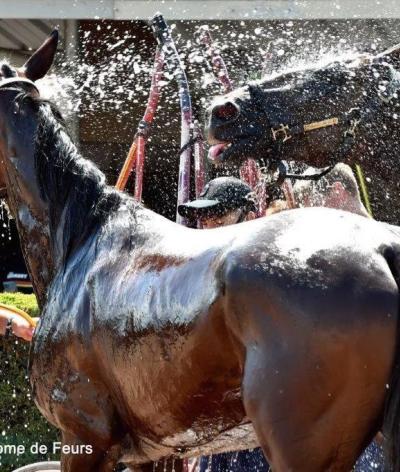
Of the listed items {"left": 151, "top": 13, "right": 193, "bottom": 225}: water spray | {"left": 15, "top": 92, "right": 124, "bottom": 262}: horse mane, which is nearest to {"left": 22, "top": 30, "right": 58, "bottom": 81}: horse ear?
{"left": 15, "top": 92, "right": 124, "bottom": 262}: horse mane

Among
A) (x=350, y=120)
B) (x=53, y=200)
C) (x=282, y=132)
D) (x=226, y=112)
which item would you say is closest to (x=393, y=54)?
(x=350, y=120)

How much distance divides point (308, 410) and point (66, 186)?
5.63 feet

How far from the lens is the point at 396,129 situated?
4297 millimetres

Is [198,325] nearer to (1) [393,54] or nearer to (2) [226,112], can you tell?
(2) [226,112]

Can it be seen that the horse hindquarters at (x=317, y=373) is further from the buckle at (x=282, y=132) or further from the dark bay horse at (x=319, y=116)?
the buckle at (x=282, y=132)

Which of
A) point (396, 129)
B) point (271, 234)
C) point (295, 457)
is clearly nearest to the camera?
point (295, 457)

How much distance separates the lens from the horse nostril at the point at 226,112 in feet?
12.5

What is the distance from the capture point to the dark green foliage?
6.45m

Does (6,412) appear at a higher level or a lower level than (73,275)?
lower

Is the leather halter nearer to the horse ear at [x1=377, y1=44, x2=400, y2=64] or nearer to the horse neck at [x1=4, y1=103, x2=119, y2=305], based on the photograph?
the horse neck at [x1=4, y1=103, x2=119, y2=305]

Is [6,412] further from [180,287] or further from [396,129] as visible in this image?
[180,287]

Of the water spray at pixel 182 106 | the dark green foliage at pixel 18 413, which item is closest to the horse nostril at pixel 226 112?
the water spray at pixel 182 106

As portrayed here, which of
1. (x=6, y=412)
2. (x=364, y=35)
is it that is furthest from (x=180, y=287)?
(x=364, y=35)

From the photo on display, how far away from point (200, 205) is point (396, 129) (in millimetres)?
989
